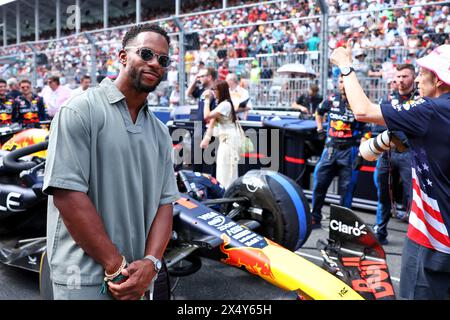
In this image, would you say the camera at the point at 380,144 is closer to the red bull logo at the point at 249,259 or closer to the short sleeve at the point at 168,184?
the red bull logo at the point at 249,259

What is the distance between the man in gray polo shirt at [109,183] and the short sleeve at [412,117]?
1.07m

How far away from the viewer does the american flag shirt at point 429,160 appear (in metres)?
2.22

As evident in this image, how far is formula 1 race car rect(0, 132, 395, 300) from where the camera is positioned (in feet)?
9.88

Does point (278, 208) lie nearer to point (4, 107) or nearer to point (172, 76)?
point (4, 107)

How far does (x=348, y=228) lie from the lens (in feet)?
10.8

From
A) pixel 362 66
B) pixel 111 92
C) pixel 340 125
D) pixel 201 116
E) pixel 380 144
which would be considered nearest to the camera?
pixel 111 92

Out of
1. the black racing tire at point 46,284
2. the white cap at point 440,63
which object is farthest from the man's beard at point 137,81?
the white cap at point 440,63

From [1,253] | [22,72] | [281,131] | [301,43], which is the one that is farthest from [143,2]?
[1,253]

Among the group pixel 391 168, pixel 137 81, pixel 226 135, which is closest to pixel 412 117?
pixel 137 81

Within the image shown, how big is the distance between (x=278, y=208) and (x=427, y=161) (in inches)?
73.5

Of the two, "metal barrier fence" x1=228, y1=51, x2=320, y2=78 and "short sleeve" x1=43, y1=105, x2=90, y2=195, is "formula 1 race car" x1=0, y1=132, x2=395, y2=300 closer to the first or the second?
"short sleeve" x1=43, y1=105, x2=90, y2=195

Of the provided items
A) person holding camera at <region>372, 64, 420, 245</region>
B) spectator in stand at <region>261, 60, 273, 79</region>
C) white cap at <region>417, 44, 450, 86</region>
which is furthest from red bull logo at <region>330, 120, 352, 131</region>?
spectator in stand at <region>261, 60, 273, 79</region>

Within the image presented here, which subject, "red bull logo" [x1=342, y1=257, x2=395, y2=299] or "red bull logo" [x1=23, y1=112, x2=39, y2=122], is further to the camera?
"red bull logo" [x1=23, y1=112, x2=39, y2=122]

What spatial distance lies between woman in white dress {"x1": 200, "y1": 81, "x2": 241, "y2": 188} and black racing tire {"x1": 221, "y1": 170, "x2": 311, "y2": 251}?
204 cm
